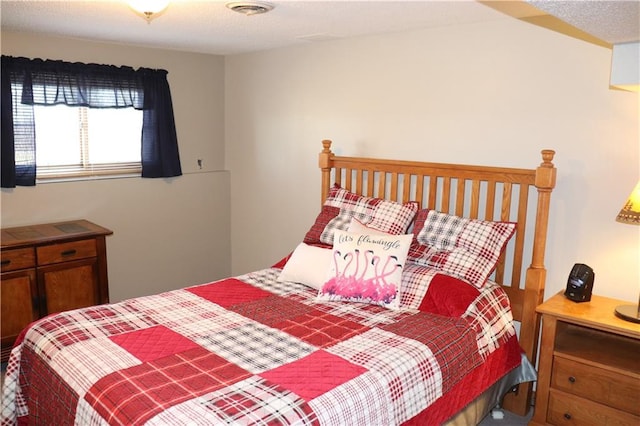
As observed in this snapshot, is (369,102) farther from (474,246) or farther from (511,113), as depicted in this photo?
(474,246)

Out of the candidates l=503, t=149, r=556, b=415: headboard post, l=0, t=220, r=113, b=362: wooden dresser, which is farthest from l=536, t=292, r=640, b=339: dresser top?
l=0, t=220, r=113, b=362: wooden dresser

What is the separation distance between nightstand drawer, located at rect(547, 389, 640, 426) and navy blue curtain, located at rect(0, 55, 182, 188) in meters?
3.27

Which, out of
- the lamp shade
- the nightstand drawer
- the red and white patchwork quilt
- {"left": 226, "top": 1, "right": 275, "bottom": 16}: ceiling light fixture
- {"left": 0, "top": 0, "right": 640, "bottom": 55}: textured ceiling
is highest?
{"left": 0, "top": 0, "right": 640, "bottom": 55}: textured ceiling

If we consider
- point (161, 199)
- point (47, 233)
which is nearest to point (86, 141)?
point (161, 199)

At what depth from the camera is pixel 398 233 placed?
307cm

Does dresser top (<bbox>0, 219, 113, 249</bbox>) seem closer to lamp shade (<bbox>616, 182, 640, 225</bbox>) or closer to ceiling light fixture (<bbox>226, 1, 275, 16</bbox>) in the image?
ceiling light fixture (<bbox>226, 1, 275, 16</bbox>)

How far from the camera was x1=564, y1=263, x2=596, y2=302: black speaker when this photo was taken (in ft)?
8.50

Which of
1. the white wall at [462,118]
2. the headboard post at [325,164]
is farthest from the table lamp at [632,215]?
the headboard post at [325,164]

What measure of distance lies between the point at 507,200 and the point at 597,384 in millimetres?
1033

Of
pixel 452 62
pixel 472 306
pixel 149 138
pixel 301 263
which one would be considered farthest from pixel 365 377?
pixel 149 138

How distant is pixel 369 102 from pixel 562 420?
2.25 metres

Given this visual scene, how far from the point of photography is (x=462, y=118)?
316 cm

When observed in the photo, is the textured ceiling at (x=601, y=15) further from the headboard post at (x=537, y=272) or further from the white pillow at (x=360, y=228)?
the white pillow at (x=360, y=228)

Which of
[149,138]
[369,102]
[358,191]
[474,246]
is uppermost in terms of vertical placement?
[369,102]
